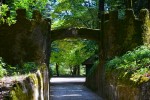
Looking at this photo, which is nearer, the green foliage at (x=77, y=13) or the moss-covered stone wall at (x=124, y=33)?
the moss-covered stone wall at (x=124, y=33)

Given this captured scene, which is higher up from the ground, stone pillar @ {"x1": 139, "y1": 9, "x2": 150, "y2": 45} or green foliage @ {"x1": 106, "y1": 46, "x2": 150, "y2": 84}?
stone pillar @ {"x1": 139, "y1": 9, "x2": 150, "y2": 45}

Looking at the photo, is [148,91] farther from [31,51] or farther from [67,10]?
[67,10]

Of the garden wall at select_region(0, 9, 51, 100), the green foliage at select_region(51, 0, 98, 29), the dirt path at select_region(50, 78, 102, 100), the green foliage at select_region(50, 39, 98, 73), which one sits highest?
the green foliage at select_region(51, 0, 98, 29)

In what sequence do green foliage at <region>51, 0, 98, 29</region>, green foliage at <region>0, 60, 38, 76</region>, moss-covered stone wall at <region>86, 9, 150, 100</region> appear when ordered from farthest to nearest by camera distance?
green foliage at <region>51, 0, 98, 29</region> → moss-covered stone wall at <region>86, 9, 150, 100</region> → green foliage at <region>0, 60, 38, 76</region>

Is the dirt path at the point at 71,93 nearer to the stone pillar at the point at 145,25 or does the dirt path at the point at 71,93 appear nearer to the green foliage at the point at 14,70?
the stone pillar at the point at 145,25

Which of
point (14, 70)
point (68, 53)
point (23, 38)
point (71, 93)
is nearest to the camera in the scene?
point (14, 70)

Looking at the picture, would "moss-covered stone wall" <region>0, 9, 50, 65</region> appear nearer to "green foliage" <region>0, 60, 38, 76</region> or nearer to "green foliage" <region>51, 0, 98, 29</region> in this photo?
"green foliage" <region>0, 60, 38, 76</region>

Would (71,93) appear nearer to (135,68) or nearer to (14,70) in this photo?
(14,70)

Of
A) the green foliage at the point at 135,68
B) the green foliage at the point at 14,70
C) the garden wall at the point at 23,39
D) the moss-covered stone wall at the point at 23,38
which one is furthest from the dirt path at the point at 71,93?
the green foliage at the point at 14,70

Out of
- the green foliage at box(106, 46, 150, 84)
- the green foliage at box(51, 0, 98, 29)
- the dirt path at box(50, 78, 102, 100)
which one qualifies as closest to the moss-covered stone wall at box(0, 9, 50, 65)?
the dirt path at box(50, 78, 102, 100)

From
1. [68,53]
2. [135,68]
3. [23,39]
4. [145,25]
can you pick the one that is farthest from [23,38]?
[68,53]

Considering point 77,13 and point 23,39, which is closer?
point 23,39

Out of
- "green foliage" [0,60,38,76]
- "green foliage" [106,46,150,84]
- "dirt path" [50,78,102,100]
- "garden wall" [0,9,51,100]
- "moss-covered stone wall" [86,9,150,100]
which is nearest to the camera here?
"green foliage" [106,46,150,84]

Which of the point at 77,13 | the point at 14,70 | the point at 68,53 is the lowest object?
the point at 68,53
